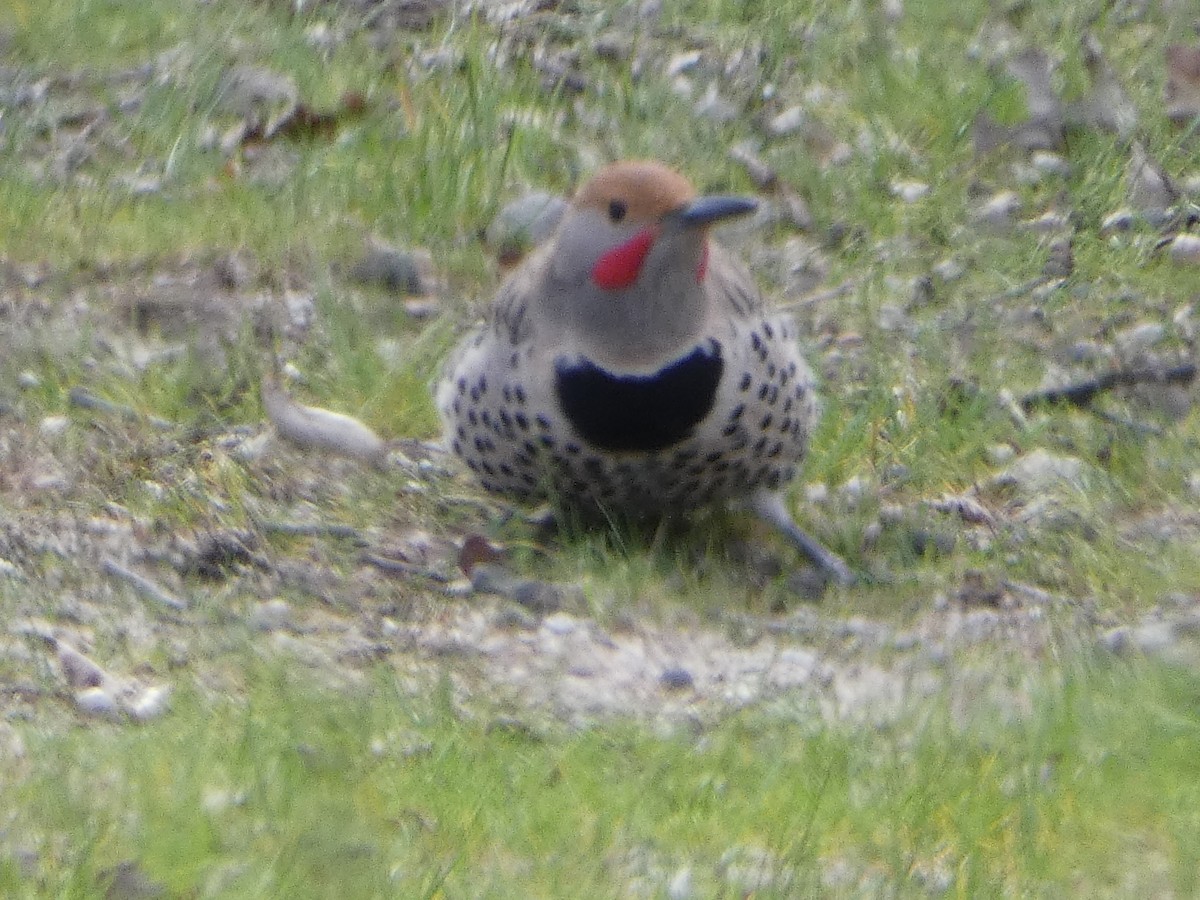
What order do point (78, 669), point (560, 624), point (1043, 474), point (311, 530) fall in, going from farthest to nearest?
point (1043, 474)
point (311, 530)
point (560, 624)
point (78, 669)

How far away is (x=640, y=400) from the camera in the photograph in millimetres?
4645

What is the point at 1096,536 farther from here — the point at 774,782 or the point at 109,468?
the point at 109,468

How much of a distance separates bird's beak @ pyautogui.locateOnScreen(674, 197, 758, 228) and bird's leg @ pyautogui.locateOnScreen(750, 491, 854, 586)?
2.31 ft

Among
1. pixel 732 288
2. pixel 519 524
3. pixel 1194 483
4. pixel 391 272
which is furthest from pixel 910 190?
pixel 519 524

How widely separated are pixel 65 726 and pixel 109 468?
1.43m

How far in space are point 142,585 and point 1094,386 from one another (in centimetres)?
238

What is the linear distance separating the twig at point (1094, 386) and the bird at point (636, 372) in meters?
0.92

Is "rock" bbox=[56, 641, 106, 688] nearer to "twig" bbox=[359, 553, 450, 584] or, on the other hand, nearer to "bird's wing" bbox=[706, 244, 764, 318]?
"twig" bbox=[359, 553, 450, 584]

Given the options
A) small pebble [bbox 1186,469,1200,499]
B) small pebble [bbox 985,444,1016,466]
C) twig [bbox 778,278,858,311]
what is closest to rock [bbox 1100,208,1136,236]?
twig [bbox 778,278,858,311]

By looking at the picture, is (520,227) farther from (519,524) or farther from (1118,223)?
(1118,223)

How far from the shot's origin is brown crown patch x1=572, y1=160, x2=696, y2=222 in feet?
15.1

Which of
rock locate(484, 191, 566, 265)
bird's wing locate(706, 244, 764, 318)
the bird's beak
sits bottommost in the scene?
rock locate(484, 191, 566, 265)

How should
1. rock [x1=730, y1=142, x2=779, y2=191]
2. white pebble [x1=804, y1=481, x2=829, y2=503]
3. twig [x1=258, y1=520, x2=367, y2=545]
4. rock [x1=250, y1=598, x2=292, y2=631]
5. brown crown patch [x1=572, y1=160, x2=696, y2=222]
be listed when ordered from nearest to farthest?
1. rock [x1=250, y1=598, x2=292, y2=631]
2. brown crown patch [x1=572, y1=160, x2=696, y2=222]
3. twig [x1=258, y1=520, x2=367, y2=545]
4. white pebble [x1=804, y1=481, x2=829, y2=503]
5. rock [x1=730, y1=142, x2=779, y2=191]

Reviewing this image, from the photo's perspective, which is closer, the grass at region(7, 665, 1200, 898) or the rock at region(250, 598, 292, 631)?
the grass at region(7, 665, 1200, 898)
